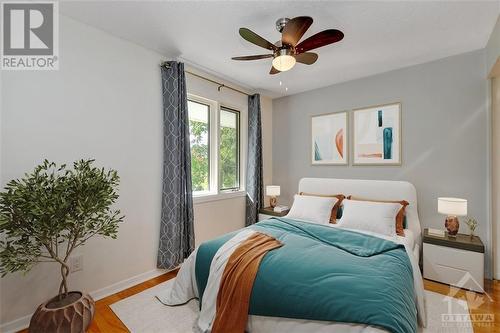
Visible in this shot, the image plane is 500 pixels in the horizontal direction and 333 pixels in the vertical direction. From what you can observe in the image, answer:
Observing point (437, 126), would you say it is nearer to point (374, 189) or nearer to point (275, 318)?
point (374, 189)

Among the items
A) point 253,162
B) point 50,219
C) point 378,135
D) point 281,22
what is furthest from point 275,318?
point 378,135

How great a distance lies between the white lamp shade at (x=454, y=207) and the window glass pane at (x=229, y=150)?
285 cm

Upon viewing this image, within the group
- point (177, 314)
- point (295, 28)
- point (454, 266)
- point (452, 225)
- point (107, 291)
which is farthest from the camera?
point (452, 225)

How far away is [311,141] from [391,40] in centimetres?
188

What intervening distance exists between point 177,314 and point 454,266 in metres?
2.93

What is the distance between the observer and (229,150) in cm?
401

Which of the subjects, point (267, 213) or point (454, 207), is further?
point (267, 213)

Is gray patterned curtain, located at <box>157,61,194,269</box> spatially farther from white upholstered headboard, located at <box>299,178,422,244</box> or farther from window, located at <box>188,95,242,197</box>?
white upholstered headboard, located at <box>299,178,422,244</box>

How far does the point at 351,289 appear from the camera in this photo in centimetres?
141

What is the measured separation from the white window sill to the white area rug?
1290 millimetres

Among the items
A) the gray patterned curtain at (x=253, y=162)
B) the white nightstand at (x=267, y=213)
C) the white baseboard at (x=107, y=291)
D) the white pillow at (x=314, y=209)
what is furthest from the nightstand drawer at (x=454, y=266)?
the white baseboard at (x=107, y=291)

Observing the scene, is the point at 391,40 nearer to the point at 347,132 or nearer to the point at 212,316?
the point at 347,132

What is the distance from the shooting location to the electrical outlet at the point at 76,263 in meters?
2.20

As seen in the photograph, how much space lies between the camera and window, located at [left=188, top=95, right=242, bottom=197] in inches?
137
